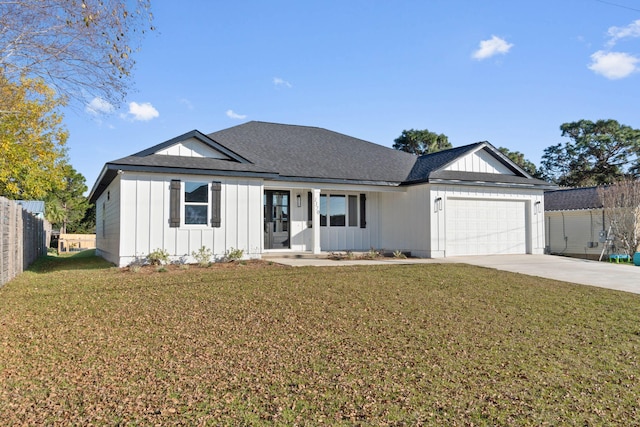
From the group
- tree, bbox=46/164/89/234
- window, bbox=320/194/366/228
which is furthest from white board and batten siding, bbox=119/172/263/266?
tree, bbox=46/164/89/234

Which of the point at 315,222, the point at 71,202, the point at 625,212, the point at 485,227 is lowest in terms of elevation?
the point at 485,227

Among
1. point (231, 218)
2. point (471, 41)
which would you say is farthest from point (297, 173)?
point (471, 41)

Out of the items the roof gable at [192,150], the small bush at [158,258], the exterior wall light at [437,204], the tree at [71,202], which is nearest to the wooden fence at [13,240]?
the small bush at [158,258]

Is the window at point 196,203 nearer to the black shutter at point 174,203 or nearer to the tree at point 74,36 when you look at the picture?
the black shutter at point 174,203

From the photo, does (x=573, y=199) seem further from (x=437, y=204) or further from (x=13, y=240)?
(x=13, y=240)

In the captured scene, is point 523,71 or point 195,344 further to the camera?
point 523,71

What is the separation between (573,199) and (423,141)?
50.3ft

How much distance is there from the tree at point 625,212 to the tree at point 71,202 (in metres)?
40.3

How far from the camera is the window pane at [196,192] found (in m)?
12.1

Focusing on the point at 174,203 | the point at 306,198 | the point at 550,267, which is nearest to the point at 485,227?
the point at 550,267

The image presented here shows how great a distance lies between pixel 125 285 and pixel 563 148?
4035 cm

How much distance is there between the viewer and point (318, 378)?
4230 millimetres

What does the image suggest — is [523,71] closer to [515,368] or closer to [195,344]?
[515,368]

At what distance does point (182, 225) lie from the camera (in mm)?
12023
